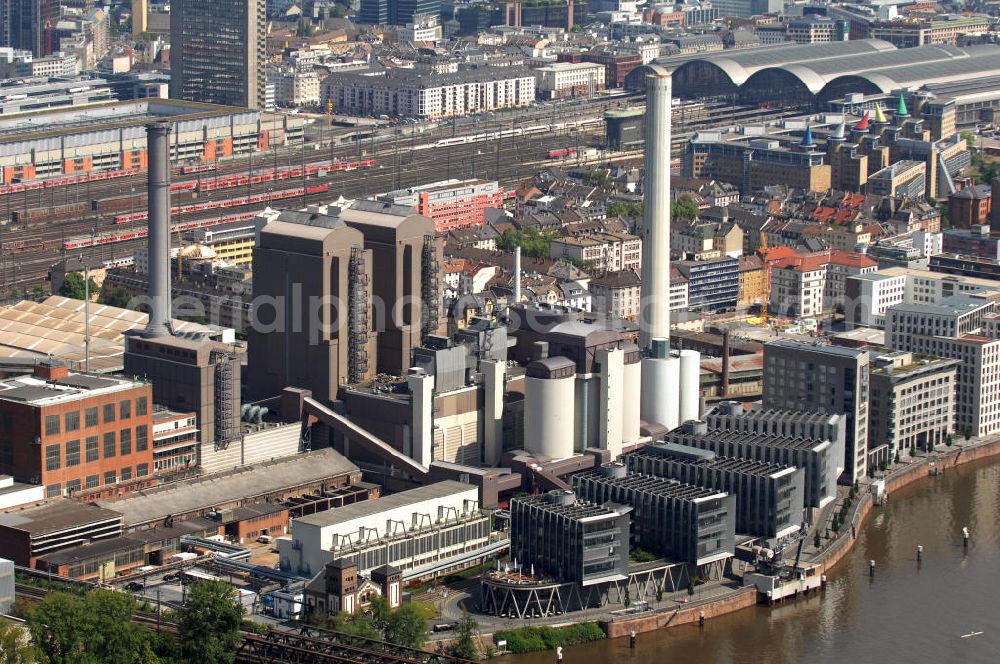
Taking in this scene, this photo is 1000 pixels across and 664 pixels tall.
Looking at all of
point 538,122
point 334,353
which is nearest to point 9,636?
point 334,353

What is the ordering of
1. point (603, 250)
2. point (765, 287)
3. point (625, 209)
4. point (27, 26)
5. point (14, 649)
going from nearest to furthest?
point (14, 649) < point (765, 287) < point (603, 250) < point (625, 209) < point (27, 26)

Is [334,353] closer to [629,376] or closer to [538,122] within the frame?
[629,376]

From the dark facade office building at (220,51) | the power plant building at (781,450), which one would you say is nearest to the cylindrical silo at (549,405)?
the power plant building at (781,450)

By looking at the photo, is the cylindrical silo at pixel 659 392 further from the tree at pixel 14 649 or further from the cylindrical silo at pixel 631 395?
the tree at pixel 14 649

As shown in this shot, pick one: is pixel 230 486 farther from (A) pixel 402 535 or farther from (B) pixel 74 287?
(B) pixel 74 287

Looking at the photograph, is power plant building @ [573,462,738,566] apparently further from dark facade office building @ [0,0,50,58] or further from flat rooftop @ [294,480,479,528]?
dark facade office building @ [0,0,50,58]

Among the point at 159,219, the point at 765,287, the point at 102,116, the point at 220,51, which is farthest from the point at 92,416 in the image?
the point at 220,51
